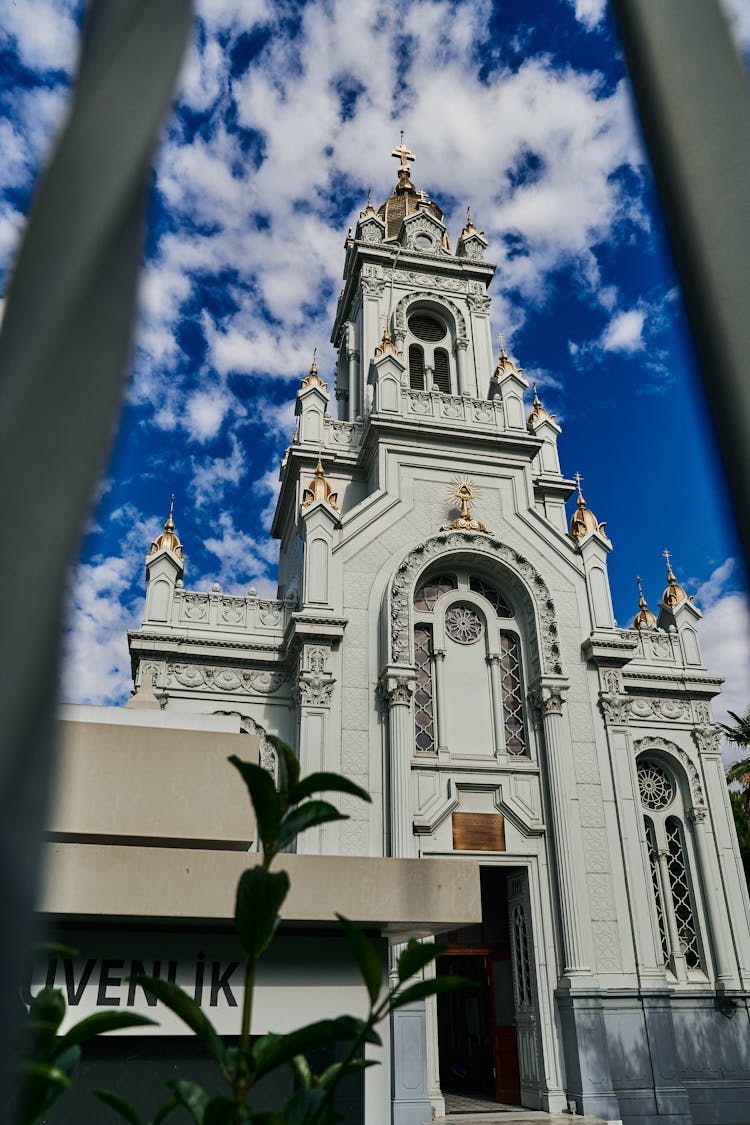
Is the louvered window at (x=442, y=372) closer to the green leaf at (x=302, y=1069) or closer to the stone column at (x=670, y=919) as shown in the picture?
the stone column at (x=670, y=919)

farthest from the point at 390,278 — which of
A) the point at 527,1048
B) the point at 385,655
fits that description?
the point at 527,1048

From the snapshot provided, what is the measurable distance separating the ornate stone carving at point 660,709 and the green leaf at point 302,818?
18376 mm

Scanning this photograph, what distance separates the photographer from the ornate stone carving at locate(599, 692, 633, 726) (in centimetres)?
1797

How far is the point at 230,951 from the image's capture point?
8.11 meters

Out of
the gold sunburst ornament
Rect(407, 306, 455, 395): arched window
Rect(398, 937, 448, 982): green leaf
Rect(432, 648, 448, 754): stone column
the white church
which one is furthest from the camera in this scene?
Rect(407, 306, 455, 395): arched window

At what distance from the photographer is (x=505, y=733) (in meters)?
17.6

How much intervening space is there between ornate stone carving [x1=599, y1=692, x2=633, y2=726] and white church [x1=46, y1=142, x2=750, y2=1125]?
0.04m

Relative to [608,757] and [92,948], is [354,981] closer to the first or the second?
[92,948]

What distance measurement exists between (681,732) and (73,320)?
806 inches

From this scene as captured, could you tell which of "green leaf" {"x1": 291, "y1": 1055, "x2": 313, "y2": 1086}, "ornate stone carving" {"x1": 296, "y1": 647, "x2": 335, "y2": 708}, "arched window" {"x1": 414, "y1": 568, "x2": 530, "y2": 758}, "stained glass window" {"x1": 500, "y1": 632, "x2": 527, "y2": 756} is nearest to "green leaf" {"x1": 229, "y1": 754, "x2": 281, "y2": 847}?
"green leaf" {"x1": 291, "y1": 1055, "x2": 313, "y2": 1086}

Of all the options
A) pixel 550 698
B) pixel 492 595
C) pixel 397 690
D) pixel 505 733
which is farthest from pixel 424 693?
pixel 492 595

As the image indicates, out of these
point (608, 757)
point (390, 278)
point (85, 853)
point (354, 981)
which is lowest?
point (354, 981)

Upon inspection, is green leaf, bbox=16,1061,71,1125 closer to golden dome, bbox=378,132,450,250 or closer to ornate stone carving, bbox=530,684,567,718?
ornate stone carving, bbox=530,684,567,718

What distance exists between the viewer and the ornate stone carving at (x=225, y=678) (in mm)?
17188
